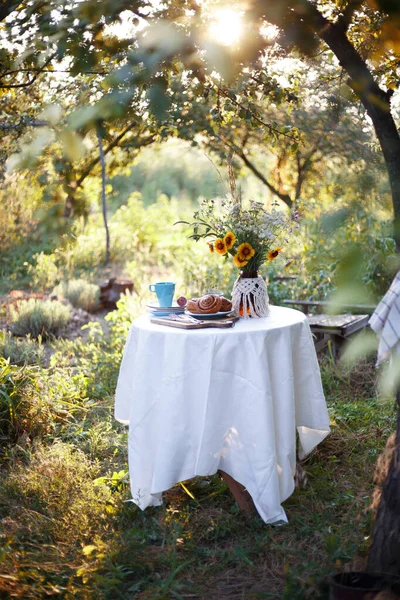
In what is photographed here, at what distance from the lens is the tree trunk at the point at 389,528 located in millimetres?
2020

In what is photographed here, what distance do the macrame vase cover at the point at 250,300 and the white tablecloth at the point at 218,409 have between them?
0.20m

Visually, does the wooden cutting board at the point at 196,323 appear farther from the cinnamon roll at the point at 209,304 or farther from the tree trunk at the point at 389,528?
the tree trunk at the point at 389,528

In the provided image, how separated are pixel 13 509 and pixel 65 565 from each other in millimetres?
638

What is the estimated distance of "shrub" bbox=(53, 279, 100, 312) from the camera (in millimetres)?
7164

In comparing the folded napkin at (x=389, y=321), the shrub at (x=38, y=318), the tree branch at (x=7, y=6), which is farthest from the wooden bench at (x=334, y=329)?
the tree branch at (x=7, y=6)

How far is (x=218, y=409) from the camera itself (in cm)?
264

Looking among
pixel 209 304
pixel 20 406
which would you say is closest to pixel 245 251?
pixel 209 304

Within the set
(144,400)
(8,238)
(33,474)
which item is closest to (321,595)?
(144,400)

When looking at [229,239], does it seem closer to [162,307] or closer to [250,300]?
[250,300]

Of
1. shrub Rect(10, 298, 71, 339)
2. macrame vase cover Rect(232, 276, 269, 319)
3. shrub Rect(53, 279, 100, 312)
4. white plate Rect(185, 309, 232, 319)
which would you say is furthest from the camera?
shrub Rect(53, 279, 100, 312)

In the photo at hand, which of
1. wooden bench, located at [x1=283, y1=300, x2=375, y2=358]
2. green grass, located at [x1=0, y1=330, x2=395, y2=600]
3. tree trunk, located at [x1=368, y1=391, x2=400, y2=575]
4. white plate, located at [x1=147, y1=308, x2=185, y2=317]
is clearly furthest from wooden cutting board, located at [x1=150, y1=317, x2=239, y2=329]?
wooden bench, located at [x1=283, y1=300, x2=375, y2=358]

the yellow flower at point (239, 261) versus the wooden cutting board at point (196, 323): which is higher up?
the yellow flower at point (239, 261)

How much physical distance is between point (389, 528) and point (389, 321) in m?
0.75

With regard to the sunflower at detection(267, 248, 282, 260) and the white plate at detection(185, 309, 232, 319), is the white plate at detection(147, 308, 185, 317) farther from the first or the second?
the sunflower at detection(267, 248, 282, 260)
